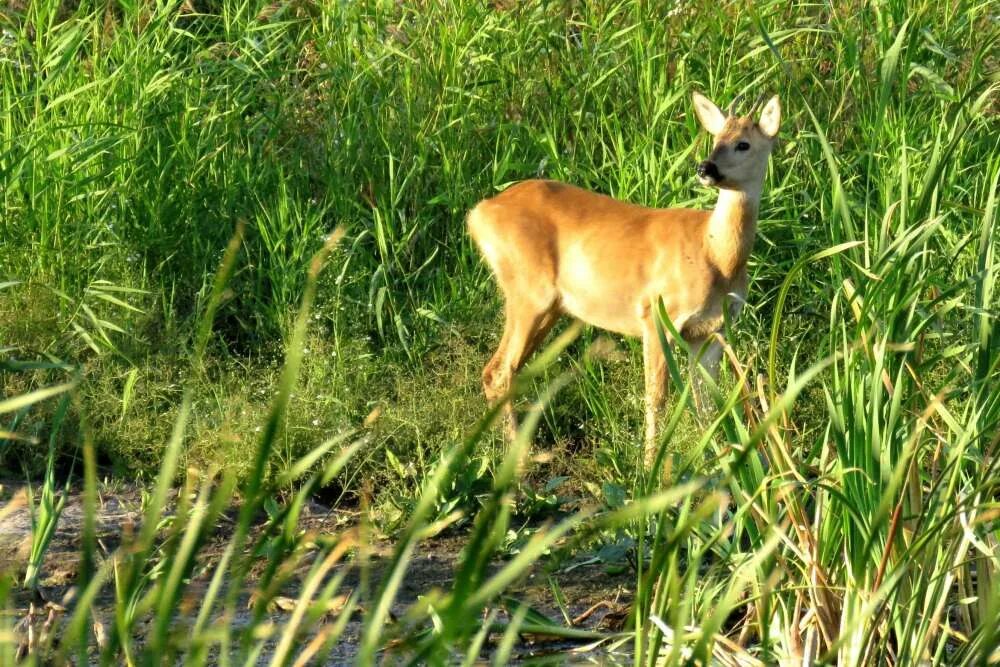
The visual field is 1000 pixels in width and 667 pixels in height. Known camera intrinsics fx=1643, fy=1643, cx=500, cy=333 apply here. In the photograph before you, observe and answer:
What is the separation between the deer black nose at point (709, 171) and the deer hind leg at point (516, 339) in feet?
3.00

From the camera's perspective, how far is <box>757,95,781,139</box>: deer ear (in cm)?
591

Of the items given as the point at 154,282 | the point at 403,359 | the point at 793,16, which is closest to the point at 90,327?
the point at 154,282

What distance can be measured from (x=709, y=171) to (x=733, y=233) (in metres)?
0.29

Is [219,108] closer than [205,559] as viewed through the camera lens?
No

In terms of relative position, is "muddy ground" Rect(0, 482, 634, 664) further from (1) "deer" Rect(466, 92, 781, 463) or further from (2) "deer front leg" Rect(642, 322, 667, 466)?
(1) "deer" Rect(466, 92, 781, 463)

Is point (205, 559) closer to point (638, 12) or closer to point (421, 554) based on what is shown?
point (421, 554)

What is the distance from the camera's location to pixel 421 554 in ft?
15.6

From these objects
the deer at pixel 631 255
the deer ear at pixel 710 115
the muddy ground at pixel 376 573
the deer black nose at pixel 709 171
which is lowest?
the muddy ground at pixel 376 573

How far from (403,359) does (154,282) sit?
3.32ft

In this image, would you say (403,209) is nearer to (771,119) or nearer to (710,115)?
(710,115)

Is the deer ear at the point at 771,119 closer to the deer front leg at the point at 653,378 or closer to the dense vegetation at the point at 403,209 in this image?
the dense vegetation at the point at 403,209

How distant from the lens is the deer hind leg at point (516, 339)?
6215 mm

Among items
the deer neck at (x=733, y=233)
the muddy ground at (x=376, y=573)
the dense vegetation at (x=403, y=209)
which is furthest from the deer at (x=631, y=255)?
the muddy ground at (x=376, y=573)

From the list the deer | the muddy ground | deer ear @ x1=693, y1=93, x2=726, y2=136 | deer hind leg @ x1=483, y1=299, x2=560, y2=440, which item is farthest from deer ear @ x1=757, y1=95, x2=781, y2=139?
the muddy ground
